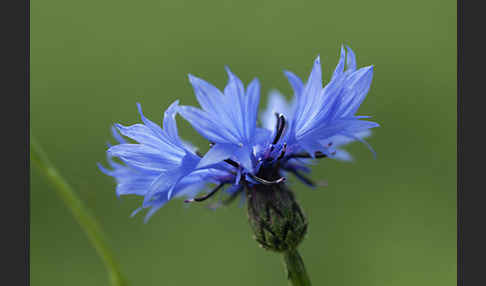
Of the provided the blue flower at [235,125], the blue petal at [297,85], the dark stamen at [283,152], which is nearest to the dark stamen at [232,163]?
the blue flower at [235,125]

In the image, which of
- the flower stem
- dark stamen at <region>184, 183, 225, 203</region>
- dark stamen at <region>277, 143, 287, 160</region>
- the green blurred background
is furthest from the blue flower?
the green blurred background

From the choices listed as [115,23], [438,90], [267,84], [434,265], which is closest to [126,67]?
[115,23]

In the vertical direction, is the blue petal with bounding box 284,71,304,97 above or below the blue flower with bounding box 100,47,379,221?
above

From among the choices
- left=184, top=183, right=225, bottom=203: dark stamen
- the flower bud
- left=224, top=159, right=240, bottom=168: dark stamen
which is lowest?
the flower bud

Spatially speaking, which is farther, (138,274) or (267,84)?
(267,84)

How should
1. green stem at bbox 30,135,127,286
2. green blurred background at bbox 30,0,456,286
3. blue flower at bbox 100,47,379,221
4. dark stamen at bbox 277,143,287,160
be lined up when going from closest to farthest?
blue flower at bbox 100,47,379,221 → dark stamen at bbox 277,143,287,160 → green stem at bbox 30,135,127,286 → green blurred background at bbox 30,0,456,286

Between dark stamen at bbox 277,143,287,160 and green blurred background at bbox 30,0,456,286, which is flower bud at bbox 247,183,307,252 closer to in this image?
dark stamen at bbox 277,143,287,160

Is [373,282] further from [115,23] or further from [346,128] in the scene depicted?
[115,23]
